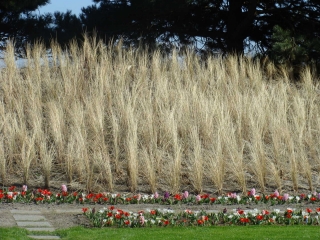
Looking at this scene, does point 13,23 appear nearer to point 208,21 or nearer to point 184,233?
point 208,21

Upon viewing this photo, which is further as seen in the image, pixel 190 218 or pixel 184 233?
pixel 190 218

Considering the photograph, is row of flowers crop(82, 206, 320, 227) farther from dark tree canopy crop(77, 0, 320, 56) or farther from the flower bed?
dark tree canopy crop(77, 0, 320, 56)

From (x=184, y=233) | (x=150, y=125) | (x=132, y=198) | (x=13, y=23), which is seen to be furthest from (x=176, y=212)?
(x=13, y=23)

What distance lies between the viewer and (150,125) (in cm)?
1089

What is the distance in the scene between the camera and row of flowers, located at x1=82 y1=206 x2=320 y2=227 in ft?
24.7

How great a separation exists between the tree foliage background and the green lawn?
27.6 ft

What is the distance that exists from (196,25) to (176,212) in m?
9.67

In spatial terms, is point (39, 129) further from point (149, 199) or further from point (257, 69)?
point (257, 69)

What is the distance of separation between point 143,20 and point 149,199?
27.3 feet

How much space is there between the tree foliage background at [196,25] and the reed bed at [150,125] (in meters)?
1.67

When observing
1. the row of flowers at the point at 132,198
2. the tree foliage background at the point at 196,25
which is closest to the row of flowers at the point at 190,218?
the row of flowers at the point at 132,198

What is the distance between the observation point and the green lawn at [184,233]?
673 centimetres

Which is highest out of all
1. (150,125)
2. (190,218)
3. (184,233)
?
(150,125)

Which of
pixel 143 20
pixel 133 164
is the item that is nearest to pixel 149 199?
pixel 133 164
